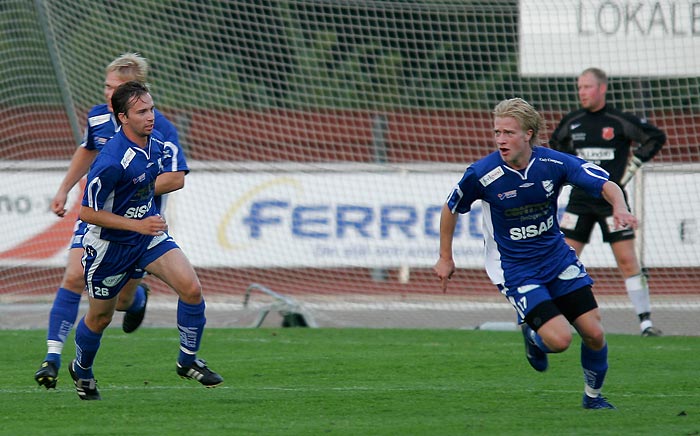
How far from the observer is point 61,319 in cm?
674

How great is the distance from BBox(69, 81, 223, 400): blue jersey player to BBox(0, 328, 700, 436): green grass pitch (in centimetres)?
28

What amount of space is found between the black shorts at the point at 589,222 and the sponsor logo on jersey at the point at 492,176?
352 centimetres

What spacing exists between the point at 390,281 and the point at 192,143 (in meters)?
3.30

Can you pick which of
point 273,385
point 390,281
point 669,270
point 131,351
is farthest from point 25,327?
point 669,270

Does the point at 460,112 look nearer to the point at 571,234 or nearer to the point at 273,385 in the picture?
the point at 571,234

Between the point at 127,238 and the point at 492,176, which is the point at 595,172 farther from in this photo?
the point at 127,238

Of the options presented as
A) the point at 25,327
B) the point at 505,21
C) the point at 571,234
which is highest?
the point at 505,21

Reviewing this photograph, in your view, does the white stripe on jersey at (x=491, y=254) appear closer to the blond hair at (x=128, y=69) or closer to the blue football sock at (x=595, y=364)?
the blue football sock at (x=595, y=364)

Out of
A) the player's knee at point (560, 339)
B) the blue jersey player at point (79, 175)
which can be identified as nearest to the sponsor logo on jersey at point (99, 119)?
the blue jersey player at point (79, 175)

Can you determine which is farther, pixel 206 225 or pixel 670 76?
pixel 206 225

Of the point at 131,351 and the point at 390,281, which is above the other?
the point at 131,351

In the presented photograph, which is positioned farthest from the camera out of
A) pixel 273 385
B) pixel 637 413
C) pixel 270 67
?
pixel 270 67

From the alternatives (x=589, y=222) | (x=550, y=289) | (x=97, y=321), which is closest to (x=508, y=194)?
(x=550, y=289)

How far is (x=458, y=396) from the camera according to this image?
20.9ft
